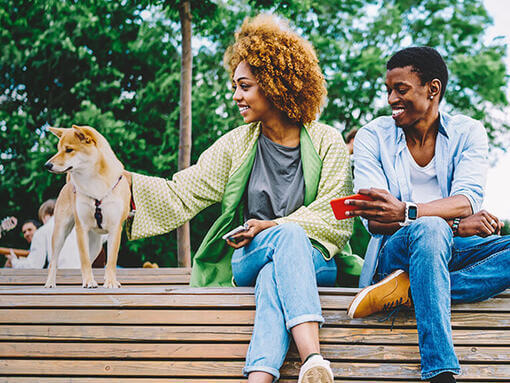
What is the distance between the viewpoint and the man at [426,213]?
8.34 ft

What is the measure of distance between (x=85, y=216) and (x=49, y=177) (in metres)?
7.56

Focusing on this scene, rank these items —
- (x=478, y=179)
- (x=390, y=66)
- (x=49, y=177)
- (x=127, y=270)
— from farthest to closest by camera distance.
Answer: (x=49, y=177) → (x=127, y=270) → (x=390, y=66) → (x=478, y=179)

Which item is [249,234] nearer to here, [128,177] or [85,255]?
[128,177]

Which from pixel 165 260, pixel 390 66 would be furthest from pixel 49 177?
pixel 390 66

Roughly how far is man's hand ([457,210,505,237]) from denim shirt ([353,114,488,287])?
215mm

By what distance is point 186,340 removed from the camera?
2.74m

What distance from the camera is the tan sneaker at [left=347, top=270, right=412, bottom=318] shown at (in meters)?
2.70

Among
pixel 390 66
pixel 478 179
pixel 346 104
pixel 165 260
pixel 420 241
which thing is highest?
pixel 346 104

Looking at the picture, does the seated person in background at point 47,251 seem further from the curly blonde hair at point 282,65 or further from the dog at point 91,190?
the curly blonde hair at point 282,65

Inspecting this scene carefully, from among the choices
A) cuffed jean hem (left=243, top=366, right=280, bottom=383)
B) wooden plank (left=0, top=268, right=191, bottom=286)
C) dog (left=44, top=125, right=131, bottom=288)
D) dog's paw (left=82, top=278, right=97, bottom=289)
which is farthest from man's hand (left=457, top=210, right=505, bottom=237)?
wooden plank (left=0, top=268, right=191, bottom=286)

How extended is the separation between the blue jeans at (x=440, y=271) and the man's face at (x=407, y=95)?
70 cm

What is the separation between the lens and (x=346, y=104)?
13.0 meters

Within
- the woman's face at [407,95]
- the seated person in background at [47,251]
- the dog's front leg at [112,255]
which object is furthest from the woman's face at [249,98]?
the seated person in background at [47,251]

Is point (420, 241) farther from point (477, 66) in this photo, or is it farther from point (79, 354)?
point (477, 66)
